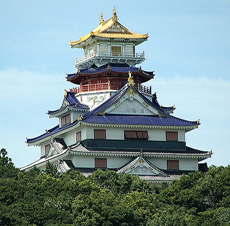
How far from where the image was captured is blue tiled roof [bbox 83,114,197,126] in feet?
303

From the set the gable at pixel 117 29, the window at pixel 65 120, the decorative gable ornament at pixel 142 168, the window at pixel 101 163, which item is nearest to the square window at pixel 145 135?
the decorative gable ornament at pixel 142 168

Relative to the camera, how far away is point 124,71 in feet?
325

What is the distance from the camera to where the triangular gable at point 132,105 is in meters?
94.3

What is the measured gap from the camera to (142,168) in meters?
90.2

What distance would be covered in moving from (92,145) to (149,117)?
7.19 metres

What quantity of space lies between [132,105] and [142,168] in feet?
25.4

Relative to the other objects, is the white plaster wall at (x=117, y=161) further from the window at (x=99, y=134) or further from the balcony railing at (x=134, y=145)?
the window at (x=99, y=134)

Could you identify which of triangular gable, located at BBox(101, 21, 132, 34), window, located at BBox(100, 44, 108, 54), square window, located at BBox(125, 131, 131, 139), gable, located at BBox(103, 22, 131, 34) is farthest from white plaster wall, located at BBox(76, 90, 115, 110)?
gable, located at BBox(103, 22, 131, 34)

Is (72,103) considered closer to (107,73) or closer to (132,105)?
(107,73)

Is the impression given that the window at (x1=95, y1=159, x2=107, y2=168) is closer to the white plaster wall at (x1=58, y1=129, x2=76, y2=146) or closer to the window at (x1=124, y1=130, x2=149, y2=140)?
the window at (x1=124, y1=130, x2=149, y2=140)

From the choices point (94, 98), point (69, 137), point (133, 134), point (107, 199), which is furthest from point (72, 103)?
point (107, 199)

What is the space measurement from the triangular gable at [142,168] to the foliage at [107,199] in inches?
271

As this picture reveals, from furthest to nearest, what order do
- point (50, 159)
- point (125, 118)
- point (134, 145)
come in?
point (125, 118), point (50, 159), point (134, 145)

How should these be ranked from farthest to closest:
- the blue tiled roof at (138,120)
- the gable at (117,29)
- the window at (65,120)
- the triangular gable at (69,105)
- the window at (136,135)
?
1. the gable at (117,29)
2. the window at (65,120)
3. the triangular gable at (69,105)
4. the window at (136,135)
5. the blue tiled roof at (138,120)
